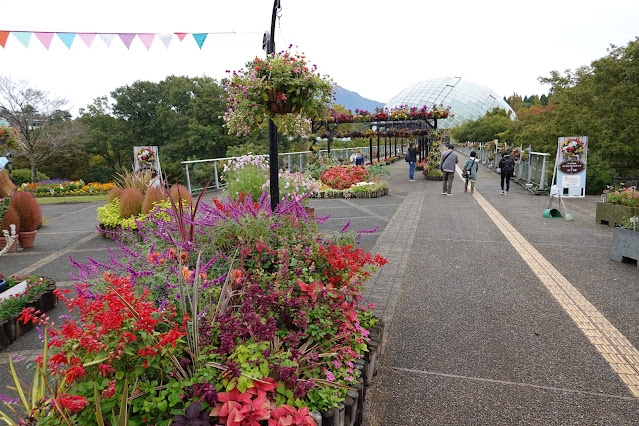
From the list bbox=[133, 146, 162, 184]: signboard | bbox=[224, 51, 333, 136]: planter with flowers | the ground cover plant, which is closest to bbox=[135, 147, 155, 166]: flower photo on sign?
bbox=[133, 146, 162, 184]: signboard

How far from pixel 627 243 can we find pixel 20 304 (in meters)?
7.05

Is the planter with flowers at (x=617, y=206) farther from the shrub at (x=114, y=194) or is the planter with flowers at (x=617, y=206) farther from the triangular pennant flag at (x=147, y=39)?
the shrub at (x=114, y=194)

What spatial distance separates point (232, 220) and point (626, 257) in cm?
531

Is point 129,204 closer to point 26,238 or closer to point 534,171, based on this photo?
point 26,238

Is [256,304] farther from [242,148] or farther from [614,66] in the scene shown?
[242,148]

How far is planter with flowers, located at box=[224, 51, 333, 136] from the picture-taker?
12.2 feet

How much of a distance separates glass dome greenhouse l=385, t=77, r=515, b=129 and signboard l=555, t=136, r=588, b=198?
64884 mm

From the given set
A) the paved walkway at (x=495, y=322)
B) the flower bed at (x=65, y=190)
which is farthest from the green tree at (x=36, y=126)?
the paved walkway at (x=495, y=322)

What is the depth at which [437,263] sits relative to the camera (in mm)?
5387

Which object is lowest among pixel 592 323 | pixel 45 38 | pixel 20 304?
pixel 592 323

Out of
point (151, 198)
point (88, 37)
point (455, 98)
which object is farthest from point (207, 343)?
point (455, 98)

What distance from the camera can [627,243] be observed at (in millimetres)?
5176

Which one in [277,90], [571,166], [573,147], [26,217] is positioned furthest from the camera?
[571,166]

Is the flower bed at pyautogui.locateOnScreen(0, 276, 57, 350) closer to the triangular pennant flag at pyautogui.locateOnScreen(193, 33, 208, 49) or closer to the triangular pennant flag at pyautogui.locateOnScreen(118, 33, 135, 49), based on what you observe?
the triangular pennant flag at pyautogui.locateOnScreen(118, 33, 135, 49)
